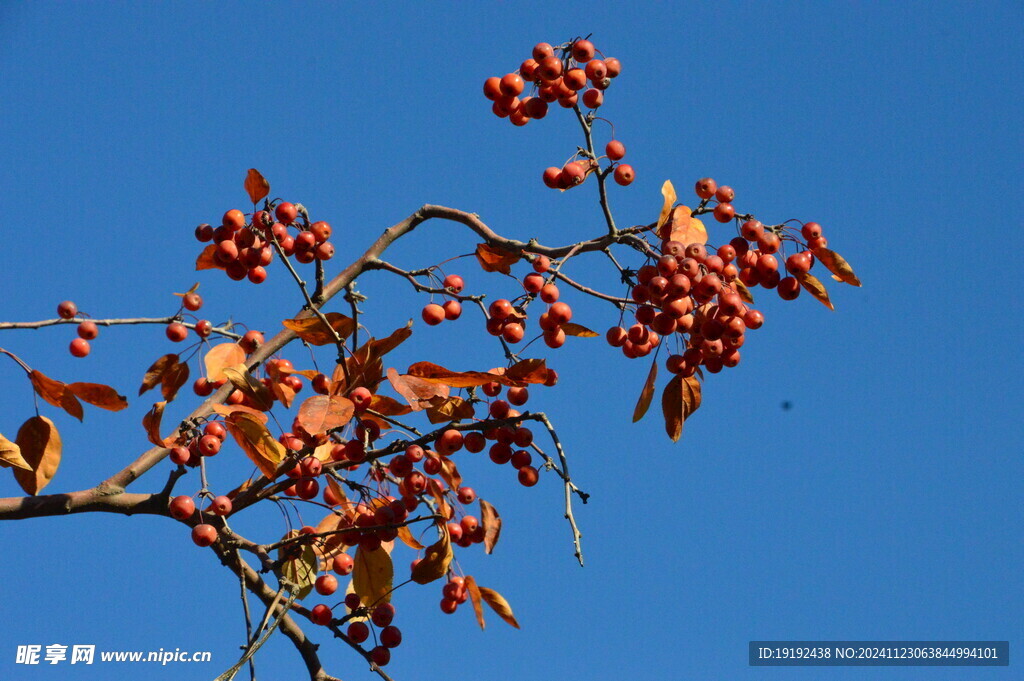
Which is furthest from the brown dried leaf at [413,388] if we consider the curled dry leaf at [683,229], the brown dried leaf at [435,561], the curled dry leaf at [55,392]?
the curled dry leaf at [55,392]

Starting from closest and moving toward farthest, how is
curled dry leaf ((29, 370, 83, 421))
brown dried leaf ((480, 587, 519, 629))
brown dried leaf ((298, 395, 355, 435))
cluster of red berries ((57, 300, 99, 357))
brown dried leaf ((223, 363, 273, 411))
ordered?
brown dried leaf ((298, 395, 355, 435)) < brown dried leaf ((223, 363, 273, 411)) < curled dry leaf ((29, 370, 83, 421)) < brown dried leaf ((480, 587, 519, 629)) < cluster of red berries ((57, 300, 99, 357))

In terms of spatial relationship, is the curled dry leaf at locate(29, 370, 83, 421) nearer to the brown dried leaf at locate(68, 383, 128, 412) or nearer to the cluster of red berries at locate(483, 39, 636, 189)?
Answer: the brown dried leaf at locate(68, 383, 128, 412)

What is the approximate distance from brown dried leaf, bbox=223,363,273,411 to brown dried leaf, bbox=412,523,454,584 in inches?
24.8

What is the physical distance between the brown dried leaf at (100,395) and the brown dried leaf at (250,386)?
38 cm

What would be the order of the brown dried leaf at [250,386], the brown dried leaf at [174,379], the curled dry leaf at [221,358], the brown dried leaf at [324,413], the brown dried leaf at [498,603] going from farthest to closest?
the brown dried leaf at [498,603] → the brown dried leaf at [174,379] → the curled dry leaf at [221,358] → the brown dried leaf at [250,386] → the brown dried leaf at [324,413]

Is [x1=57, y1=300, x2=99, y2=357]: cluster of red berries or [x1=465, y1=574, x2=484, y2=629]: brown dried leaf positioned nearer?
[x1=465, y1=574, x2=484, y2=629]: brown dried leaf

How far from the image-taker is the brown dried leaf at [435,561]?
9.49 feet

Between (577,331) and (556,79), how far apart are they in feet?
2.52

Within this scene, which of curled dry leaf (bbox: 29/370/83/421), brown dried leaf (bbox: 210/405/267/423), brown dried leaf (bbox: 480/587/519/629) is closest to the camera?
brown dried leaf (bbox: 210/405/267/423)

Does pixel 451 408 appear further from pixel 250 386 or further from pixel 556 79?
pixel 556 79

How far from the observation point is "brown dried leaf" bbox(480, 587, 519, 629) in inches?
132

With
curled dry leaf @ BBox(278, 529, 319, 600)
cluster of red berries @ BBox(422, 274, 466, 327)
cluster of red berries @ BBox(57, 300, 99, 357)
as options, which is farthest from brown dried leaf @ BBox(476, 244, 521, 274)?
cluster of red berries @ BBox(57, 300, 99, 357)

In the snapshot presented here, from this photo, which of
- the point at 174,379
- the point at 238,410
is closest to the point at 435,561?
the point at 238,410

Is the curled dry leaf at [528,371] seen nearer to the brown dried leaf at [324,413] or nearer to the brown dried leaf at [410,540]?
the brown dried leaf at [324,413]
